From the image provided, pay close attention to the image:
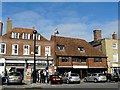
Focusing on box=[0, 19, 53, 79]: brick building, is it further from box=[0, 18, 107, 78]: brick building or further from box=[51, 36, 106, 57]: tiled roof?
box=[51, 36, 106, 57]: tiled roof

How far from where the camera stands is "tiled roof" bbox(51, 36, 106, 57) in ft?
153

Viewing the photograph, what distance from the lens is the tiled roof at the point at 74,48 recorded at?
153ft

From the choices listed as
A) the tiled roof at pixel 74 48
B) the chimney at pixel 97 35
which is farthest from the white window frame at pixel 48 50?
the chimney at pixel 97 35

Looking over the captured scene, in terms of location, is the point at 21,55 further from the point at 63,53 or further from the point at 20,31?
the point at 63,53

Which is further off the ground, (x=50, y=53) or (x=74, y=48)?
(x=74, y=48)

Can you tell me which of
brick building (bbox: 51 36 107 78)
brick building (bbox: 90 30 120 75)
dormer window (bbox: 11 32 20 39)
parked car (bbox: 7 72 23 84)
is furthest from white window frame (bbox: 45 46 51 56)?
parked car (bbox: 7 72 23 84)

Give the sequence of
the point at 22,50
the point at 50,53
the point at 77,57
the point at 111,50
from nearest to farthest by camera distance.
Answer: the point at 22,50 → the point at 50,53 → the point at 77,57 → the point at 111,50

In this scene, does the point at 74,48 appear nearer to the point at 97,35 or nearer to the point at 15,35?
the point at 97,35

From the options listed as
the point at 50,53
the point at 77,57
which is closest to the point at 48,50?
the point at 50,53

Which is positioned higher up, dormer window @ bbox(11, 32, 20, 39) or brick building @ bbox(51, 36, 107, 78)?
dormer window @ bbox(11, 32, 20, 39)

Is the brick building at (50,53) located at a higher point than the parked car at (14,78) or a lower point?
higher

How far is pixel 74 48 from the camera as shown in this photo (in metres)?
48.9

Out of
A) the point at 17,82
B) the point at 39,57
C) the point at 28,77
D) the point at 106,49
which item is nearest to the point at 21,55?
the point at 39,57

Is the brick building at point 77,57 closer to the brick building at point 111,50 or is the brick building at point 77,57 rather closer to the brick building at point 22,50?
the brick building at point 111,50
